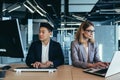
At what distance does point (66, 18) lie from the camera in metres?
7.01

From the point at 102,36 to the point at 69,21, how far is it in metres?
1.04

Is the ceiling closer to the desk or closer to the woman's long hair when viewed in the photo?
the woman's long hair

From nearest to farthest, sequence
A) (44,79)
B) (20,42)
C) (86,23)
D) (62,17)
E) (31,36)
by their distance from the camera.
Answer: (44,79), (20,42), (86,23), (62,17), (31,36)

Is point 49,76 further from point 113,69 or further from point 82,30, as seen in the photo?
point 82,30

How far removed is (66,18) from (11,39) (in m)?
4.66

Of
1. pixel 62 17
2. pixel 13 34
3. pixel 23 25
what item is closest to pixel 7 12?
pixel 23 25

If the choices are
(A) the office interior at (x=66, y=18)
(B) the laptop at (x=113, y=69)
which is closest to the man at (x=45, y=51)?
(B) the laptop at (x=113, y=69)

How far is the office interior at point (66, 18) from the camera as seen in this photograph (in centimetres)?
694

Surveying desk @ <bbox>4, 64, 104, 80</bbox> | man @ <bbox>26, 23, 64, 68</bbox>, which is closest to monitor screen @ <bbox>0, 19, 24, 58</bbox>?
desk @ <bbox>4, 64, 104, 80</bbox>

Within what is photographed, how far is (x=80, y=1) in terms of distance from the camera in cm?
762

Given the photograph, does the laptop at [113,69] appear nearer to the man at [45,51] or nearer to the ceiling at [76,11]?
the man at [45,51]

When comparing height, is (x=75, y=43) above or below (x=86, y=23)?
below

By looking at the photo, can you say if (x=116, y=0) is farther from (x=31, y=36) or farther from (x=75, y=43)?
(x=75, y=43)

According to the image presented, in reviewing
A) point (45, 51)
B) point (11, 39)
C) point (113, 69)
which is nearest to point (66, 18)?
point (45, 51)
